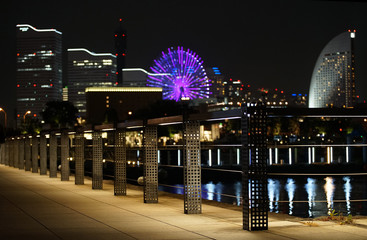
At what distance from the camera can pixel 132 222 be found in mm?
11906

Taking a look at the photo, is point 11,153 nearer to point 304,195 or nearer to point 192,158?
→ point 304,195

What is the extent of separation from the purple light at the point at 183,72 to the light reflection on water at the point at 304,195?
4270 centimetres

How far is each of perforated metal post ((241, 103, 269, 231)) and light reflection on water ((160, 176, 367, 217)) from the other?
28.1 m

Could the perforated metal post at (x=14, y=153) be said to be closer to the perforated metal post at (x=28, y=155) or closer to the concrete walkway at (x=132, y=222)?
the perforated metal post at (x=28, y=155)

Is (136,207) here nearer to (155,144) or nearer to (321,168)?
(155,144)

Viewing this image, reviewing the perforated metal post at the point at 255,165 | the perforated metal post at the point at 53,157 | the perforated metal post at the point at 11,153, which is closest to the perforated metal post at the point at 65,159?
the perforated metal post at the point at 53,157

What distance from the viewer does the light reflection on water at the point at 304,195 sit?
4203 centimetres

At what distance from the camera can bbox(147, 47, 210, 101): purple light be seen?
112m

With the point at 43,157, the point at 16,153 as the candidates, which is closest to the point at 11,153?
the point at 16,153

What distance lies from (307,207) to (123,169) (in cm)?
2731

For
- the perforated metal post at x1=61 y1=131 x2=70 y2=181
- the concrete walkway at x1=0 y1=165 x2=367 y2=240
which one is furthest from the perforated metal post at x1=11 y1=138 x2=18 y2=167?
the concrete walkway at x1=0 y1=165 x2=367 y2=240

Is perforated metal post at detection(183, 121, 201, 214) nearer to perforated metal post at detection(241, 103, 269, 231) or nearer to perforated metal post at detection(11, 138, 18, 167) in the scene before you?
perforated metal post at detection(241, 103, 269, 231)

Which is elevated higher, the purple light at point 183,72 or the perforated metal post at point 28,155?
the purple light at point 183,72

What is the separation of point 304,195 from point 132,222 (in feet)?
145
